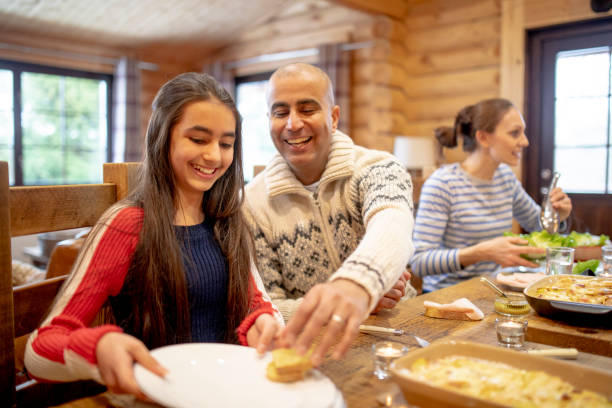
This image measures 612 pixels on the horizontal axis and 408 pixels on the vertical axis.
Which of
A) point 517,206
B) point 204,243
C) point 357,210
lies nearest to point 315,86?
point 357,210

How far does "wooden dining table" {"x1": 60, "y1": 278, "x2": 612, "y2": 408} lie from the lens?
2.59 ft

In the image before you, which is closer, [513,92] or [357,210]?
[357,210]

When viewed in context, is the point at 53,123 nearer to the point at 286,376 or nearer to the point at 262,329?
the point at 262,329

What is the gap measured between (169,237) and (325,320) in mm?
465

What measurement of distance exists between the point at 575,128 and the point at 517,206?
72.3 inches

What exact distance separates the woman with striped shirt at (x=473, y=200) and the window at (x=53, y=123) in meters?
4.35

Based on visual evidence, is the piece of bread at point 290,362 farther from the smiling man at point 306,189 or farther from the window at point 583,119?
the window at point 583,119

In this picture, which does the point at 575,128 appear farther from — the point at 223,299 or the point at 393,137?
the point at 223,299

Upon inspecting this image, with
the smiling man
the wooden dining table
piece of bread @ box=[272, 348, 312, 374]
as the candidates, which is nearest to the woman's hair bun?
the smiling man

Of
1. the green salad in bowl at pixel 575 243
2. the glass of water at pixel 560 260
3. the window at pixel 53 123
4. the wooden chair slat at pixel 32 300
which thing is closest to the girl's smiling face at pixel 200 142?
the wooden chair slat at pixel 32 300

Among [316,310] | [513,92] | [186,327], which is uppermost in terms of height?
[513,92]

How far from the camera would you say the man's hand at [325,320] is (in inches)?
29.9

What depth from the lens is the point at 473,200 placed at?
89.6 inches

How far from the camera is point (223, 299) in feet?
3.93
